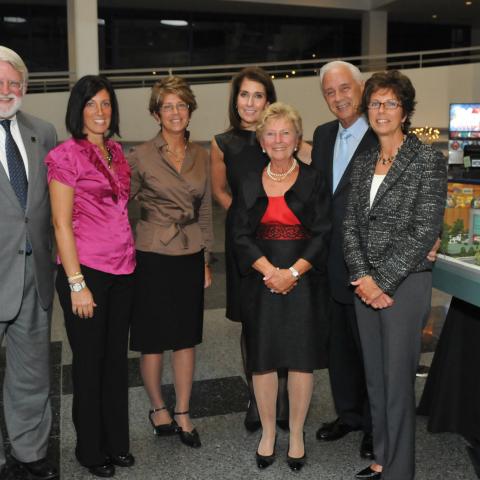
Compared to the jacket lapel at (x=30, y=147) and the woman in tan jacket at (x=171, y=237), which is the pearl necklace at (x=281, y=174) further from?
the jacket lapel at (x=30, y=147)

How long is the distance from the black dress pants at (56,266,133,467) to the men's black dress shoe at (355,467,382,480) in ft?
3.31

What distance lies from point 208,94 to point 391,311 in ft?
36.7

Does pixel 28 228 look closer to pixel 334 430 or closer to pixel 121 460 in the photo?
pixel 121 460

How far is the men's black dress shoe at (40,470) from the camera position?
2588 mm

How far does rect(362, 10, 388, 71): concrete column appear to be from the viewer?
16062mm

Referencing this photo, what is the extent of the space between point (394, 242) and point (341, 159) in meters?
0.60

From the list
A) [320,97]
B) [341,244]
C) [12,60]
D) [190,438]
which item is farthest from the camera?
[320,97]

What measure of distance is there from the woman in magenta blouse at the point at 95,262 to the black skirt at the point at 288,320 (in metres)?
0.56

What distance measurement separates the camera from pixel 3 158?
2383 millimetres

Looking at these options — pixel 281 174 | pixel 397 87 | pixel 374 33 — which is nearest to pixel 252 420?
pixel 281 174

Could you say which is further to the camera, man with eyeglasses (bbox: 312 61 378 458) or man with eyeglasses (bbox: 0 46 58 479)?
man with eyeglasses (bbox: 312 61 378 458)

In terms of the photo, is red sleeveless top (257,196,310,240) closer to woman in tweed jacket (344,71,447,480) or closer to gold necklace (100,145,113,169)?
woman in tweed jacket (344,71,447,480)

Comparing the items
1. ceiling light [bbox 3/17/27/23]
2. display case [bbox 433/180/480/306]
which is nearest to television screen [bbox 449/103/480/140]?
display case [bbox 433/180/480/306]

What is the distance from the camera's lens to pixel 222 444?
292 centimetres
